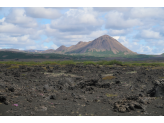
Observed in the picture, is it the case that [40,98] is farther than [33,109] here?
Yes

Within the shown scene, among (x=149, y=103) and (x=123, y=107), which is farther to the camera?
(x=149, y=103)

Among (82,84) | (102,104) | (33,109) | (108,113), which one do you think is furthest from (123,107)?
(82,84)

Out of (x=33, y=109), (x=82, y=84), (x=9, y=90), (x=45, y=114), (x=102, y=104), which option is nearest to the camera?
(x=45, y=114)

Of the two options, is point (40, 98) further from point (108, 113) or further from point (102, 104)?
point (108, 113)

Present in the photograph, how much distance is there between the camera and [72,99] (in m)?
14.3

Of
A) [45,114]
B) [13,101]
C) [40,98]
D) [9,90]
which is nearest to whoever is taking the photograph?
[45,114]

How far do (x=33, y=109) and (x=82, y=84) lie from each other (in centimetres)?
973

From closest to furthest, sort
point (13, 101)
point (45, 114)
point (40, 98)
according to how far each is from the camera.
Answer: point (45, 114), point (13, 101), point (40, 98)

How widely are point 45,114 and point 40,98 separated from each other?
144 inches

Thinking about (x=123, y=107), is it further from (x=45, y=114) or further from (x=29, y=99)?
(x=29, y=99)

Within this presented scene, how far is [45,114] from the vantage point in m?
10.4
